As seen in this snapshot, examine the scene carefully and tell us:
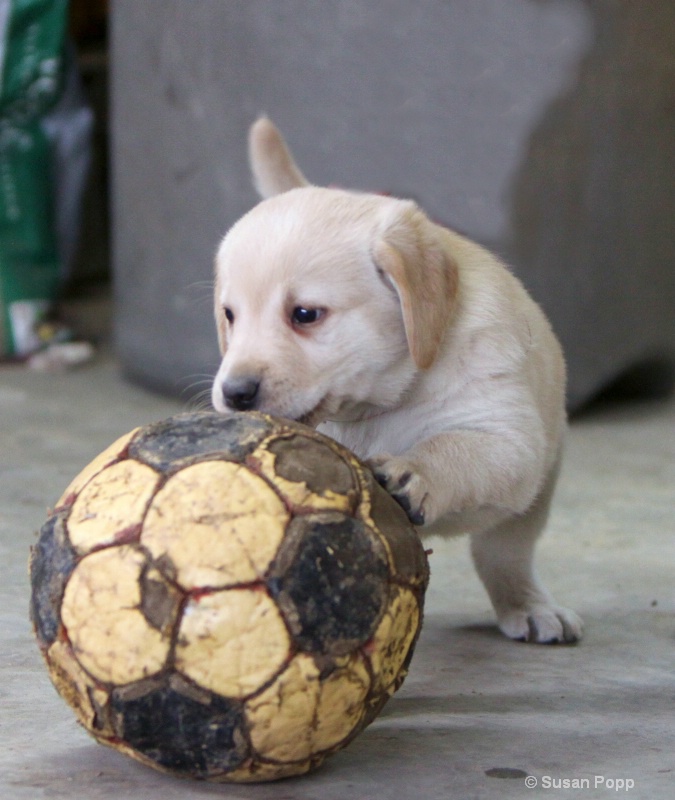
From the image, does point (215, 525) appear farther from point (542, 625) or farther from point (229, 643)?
point (542, 625)

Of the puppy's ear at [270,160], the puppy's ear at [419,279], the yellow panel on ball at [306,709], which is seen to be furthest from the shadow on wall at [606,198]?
the yellow panel on ball at [306,709]

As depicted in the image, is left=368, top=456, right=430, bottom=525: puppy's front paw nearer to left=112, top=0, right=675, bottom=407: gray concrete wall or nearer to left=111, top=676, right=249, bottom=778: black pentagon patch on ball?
left=111, top=676, right=249, bottom=778: black pentagon patch on ball

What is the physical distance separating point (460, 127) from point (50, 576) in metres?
3.62

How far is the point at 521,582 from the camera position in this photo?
3.21 meters

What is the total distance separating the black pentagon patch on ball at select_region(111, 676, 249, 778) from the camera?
196 cm

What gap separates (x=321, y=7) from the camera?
5.28 m

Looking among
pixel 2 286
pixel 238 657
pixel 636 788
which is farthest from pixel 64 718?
pixel 2 286

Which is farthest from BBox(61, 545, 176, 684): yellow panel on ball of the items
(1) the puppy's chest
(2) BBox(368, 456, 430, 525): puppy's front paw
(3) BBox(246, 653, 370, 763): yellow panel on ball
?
(1) the puppy's chest

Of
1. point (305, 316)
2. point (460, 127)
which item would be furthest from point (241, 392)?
point (460, 127)

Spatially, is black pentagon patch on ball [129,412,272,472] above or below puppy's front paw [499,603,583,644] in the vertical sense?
above

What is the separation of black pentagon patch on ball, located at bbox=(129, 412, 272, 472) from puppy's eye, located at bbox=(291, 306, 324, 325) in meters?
0.47

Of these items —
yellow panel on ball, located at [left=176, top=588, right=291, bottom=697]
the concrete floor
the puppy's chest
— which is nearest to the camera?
yellow panel on ball, located at [left=176, top=588, right=291, bottom=697]

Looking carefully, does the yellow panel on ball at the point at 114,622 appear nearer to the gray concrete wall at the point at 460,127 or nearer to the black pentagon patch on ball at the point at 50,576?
the black pentagon patch on ball at the point at 50,576

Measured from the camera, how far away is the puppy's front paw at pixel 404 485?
2359mm
